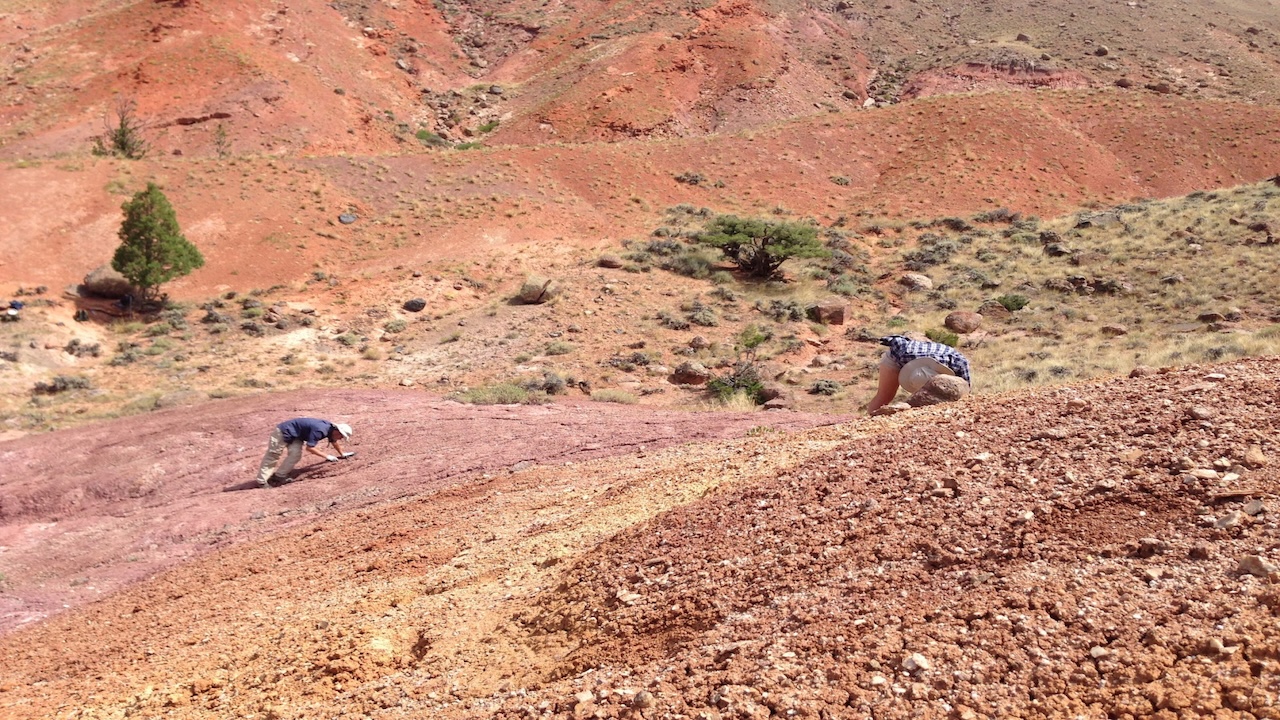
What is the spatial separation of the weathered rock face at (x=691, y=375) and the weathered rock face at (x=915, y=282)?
948 centimetres

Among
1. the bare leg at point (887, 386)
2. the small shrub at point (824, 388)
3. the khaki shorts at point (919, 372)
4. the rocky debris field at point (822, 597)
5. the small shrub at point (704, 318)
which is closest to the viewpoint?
the rocky debris field at point (822, 597)

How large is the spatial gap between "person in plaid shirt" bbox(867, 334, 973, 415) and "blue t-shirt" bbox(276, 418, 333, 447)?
7.66 metres

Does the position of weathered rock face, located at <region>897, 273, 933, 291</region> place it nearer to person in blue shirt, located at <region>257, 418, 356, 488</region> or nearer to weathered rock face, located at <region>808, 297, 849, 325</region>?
weathered rock face, located at <region>808, 297, 849, 325</region>

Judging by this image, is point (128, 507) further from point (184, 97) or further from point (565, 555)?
point (184, 97)

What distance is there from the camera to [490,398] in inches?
615

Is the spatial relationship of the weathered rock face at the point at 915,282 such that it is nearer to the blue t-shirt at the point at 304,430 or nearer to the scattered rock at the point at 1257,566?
the blue t-shirt at the point at 304,430

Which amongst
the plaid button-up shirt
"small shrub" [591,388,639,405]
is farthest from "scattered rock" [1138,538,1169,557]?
"small shrub" [591,388,639,405]

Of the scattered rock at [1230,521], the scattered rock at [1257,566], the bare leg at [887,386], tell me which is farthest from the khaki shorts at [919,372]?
the scattered rock at [1257,566]

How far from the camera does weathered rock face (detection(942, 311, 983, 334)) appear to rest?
1945 cm

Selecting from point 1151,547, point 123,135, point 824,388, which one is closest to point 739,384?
point 824,388

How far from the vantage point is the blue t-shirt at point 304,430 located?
1184cm

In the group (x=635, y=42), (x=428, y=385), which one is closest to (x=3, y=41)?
(x=635, y=42)

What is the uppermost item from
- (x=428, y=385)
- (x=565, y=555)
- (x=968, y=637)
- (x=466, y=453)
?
(x=968, y=637)

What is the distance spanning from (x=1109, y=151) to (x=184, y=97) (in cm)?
4344
